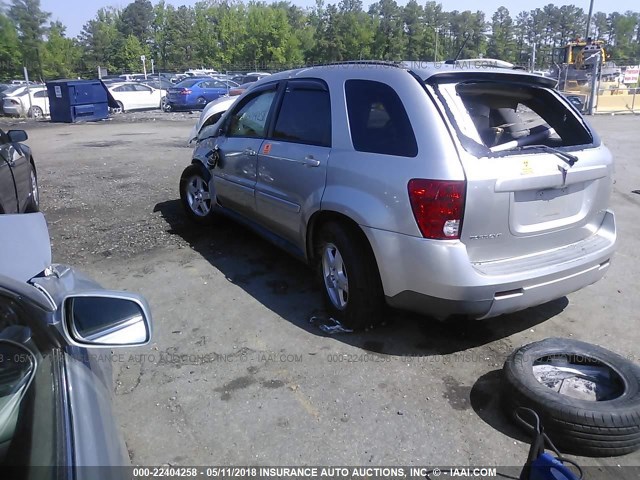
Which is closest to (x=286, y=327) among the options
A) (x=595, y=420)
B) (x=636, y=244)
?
A: (x=595, y=420)

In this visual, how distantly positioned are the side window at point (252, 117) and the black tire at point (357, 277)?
158cm

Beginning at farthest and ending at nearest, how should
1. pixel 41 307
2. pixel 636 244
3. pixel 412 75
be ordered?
1. pixel 636 244
2. pixel 412 75
3. pixel 41 307

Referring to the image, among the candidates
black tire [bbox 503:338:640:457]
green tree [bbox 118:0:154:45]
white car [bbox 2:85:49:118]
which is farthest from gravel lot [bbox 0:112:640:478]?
green tree [bbox 118:0:154:45]

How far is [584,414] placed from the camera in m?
2.66

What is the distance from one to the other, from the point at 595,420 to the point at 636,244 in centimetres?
400

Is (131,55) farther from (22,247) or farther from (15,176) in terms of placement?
(22,247)

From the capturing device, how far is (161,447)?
286 centimetres

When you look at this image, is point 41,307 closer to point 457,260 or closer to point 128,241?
point 457,260

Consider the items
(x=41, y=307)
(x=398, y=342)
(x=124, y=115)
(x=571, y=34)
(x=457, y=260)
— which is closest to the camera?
(x=41, y=307)

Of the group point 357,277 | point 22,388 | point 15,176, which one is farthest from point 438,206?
point 15,176

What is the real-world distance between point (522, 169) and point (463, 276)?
0.75m

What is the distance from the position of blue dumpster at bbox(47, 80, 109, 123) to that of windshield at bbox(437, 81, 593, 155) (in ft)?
66.7

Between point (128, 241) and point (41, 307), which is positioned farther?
point (128, 241)

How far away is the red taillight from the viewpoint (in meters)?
3.16
